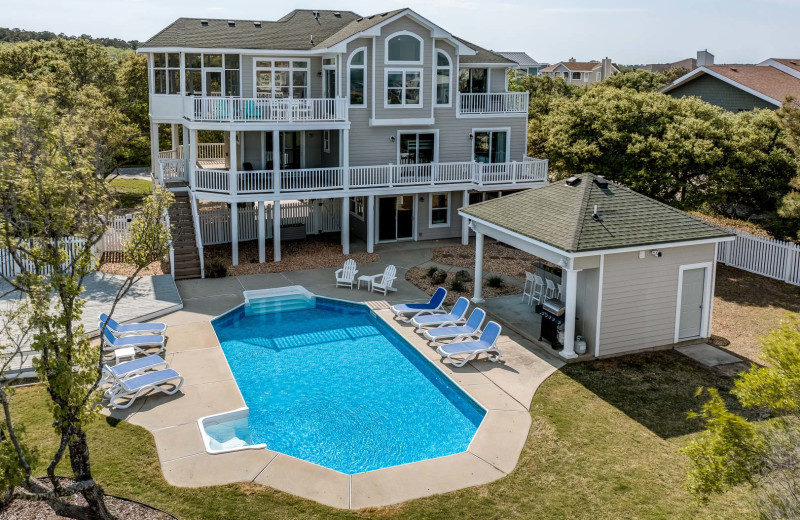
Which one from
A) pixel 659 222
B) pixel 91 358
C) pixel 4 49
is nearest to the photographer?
pixel 91 358

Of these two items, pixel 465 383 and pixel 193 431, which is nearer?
pixel 193 431

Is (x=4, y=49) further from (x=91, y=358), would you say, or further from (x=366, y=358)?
(x=91, y=358)

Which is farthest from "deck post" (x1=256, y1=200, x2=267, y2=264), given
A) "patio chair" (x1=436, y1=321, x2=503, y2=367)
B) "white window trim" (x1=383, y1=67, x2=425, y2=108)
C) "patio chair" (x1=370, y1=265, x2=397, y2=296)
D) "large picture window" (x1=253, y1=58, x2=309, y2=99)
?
"patio chair" (x1=436, y1=321, x2=503, y2=367)

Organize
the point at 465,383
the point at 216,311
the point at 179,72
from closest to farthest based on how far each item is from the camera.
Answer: the point at 465,383 → the point at 216,311 → the point at 179,72

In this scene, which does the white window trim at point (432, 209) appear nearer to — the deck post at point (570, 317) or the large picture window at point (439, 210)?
the large picture window at point (439, 210)

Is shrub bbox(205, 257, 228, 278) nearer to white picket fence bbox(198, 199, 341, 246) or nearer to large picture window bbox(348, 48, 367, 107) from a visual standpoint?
white picket fence bbox(198, 199, 341, 246)

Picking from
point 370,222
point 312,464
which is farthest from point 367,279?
point 312,464

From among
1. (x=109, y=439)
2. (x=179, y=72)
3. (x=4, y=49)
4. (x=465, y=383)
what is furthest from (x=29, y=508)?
(x=4, y=49)
